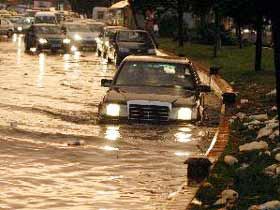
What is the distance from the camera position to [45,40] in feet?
160

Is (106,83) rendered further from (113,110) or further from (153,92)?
(153,92)

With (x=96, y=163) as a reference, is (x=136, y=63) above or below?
above

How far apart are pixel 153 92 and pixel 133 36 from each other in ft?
75.0

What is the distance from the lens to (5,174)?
36.0 ft

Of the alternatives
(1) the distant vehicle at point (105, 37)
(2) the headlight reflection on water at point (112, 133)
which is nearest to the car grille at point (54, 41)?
(1) the distant vehicle at point (105, 37)

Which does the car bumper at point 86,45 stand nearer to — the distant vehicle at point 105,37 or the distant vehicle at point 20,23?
the distant vehicle at point 105,37

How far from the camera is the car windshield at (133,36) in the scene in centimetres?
3794

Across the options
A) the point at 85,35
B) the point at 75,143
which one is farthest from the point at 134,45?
the point at 75,143

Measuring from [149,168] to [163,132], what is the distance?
3348 millimetres

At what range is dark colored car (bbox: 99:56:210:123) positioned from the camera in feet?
50.1

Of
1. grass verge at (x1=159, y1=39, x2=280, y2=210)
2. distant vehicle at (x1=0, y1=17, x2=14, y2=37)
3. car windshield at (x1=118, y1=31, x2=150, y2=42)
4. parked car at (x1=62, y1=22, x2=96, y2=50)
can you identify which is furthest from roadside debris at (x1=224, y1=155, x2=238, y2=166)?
distant vehicle at (x1=0, y1=17, x2=14, y2=37)

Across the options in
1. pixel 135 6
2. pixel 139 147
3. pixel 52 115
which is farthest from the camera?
pixel 135 6

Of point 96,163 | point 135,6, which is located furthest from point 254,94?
point 135,6

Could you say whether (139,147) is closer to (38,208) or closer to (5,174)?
(5,174)
